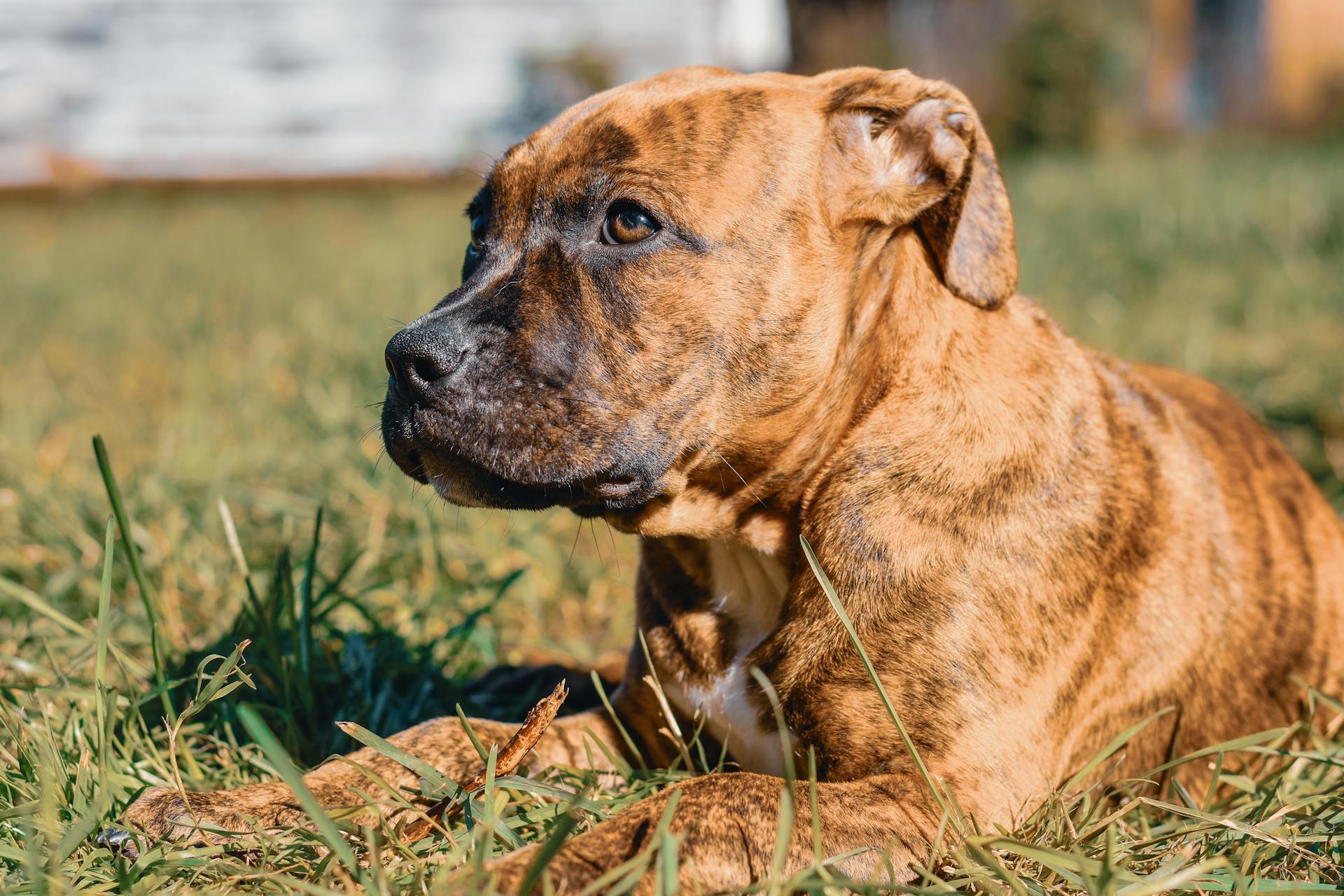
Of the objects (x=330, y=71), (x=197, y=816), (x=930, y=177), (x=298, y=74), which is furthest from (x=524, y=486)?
(x=298, y=74)

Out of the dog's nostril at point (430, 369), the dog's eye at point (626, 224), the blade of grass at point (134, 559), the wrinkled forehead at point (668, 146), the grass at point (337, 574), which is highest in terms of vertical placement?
the wrinkled forehead at point (668, 146)

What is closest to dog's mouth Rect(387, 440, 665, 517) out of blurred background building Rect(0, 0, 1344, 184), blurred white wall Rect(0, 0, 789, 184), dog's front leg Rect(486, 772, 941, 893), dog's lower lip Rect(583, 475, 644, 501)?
dog's lower lip Rect(583, 475, 644, 501)

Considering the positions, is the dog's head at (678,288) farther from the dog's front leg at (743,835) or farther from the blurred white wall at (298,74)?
the blurred white wall at (298,74)

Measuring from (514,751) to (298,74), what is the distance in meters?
16.8

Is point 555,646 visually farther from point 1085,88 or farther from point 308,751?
point 1085,88

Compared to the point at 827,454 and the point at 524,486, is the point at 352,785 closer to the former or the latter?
the point at 524,486

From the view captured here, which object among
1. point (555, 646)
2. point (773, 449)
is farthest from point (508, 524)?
point (773, 449)

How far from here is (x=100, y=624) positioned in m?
2.28

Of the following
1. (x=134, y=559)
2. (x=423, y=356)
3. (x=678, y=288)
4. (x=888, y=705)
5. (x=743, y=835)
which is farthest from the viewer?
(x=134, y=559)

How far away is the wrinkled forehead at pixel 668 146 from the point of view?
7.99ft

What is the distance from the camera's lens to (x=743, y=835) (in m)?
1.98

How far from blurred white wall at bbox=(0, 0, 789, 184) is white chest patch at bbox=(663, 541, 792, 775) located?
14.9 meters

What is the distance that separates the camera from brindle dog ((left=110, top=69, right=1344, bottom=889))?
2.32 meters

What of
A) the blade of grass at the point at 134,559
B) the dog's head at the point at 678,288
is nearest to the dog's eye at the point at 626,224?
the dog's head at the point at 678,288
